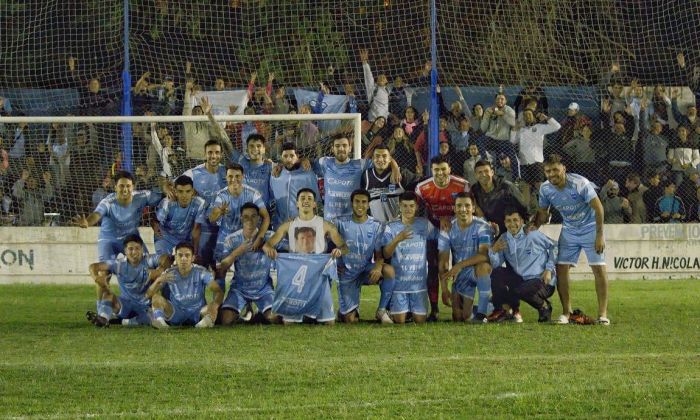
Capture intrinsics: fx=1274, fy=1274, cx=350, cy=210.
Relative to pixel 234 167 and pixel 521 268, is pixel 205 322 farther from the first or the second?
pixel 521 268

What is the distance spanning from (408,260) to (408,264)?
43mm

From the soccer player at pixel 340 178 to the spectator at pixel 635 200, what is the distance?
22.8 feet

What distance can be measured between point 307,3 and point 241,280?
375 inches

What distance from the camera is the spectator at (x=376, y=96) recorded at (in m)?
19.3

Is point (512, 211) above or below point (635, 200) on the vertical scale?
above

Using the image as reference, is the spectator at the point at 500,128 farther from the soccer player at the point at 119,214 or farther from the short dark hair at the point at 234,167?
the soccer player at the point at 119,214

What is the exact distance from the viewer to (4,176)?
59.2ft

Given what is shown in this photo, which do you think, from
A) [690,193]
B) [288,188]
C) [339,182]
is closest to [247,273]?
[288,188]

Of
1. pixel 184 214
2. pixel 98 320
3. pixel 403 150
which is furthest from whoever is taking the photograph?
pixel 403 150

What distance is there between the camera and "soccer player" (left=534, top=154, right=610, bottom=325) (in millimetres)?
12875

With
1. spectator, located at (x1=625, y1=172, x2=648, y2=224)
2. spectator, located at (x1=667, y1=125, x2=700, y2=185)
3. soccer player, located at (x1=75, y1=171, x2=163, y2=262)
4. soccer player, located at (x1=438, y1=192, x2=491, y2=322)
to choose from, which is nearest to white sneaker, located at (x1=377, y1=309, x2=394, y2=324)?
soccer player, located at (x1=438, y1=192, x2=491, y2=322)

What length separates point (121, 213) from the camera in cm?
1360

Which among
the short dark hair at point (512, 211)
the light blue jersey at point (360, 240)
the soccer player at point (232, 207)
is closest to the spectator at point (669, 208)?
the short dark hair at point (512, 211)

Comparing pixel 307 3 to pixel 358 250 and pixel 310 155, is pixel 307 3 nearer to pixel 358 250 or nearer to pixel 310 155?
pixel 310 155
